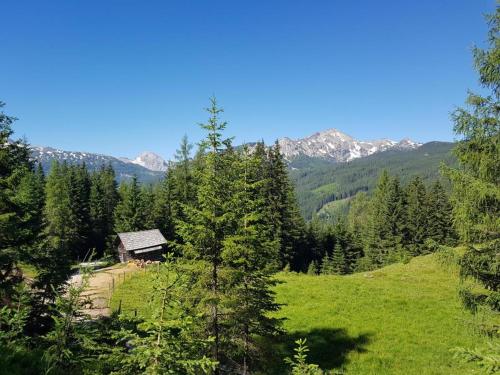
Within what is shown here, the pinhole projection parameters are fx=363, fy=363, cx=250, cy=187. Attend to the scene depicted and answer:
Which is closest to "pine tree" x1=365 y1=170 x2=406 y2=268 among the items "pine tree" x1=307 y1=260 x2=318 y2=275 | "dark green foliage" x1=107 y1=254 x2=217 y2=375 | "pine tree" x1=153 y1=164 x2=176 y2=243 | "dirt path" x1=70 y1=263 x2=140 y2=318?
"pine tree" x1=307 y1=260 x2=318 y2=275

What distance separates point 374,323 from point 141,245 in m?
39.4

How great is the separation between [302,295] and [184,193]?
1604 inches

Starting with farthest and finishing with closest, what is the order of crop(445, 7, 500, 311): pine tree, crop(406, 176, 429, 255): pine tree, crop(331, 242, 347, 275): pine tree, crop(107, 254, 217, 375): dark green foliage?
crop(406, 176, 429, 255): pine tree < crop(331, 242, 347, 275): pine tree < crop(445, 7, 500, 311): pine tree < crop(107, 254, 217, 375): dark green foliage

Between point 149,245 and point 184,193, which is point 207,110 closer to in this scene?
point 149,245

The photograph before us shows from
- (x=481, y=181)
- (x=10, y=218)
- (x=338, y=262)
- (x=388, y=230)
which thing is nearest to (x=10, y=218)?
(x=10, y=218)

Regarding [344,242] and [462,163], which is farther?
[344,242]

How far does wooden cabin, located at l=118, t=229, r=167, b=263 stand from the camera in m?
54.5

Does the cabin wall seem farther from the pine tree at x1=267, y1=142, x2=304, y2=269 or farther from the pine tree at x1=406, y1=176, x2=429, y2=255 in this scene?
the pine tree at x1=406, y1=176, x2=429, y2=255

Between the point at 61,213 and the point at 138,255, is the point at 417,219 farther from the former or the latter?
the point at 61,213

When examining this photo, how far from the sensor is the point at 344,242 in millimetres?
87375

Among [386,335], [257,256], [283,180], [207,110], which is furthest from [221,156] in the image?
[283,180]

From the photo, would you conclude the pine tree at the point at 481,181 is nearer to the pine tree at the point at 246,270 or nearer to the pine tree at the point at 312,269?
the pine tree at the point at 246,270

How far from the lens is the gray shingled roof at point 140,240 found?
178 feet

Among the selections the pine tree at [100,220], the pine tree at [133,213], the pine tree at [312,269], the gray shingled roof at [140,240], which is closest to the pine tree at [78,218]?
the pine tree at [100,220]
